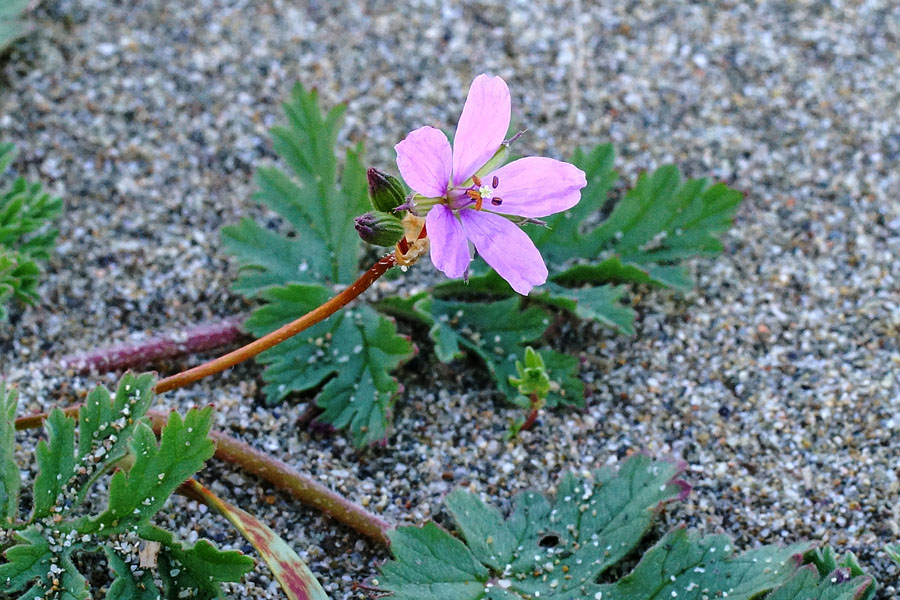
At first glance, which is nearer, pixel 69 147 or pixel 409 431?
pixel 409 431

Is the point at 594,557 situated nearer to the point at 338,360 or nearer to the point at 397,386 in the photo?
the point at 397,386

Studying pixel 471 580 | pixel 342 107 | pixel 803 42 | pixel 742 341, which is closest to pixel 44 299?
pixel 342 107

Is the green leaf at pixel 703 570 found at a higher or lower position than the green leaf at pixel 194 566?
lower

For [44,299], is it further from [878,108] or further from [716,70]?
[878,108]

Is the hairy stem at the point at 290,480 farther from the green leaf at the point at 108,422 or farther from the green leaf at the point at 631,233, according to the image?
the green leaf at the point at 631,233

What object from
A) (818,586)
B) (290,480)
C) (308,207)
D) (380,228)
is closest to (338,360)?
(290,480)

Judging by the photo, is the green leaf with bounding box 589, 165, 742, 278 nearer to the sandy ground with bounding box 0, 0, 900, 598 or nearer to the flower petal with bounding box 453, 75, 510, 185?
the sandy ground with bounding box 0, 0, 900, 598

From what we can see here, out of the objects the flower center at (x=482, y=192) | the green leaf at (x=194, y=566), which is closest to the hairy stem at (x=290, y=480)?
the green leaf at (x=194, y=566)
